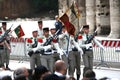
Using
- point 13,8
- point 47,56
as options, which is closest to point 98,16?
point 47,56

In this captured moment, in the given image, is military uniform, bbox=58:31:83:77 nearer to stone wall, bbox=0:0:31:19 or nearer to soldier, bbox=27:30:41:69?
soldier, bbox=27:30:41:69

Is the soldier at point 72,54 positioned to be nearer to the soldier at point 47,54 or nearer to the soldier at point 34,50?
the soldier at point 47,54

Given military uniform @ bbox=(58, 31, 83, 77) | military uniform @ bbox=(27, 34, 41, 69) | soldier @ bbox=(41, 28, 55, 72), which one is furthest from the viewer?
military uniform @ bbox=(27, 34, 41, 69)

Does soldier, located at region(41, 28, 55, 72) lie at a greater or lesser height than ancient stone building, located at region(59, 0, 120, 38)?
lesser

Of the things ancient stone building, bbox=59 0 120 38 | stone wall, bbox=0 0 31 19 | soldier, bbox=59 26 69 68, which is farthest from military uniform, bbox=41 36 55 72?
stone wall, bbox=0 0 31 19

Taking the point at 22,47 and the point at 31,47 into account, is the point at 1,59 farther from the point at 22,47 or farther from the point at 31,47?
the point at 22,47

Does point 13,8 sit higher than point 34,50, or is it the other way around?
point 13,8

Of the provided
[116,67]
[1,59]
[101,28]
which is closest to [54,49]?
[1,59]

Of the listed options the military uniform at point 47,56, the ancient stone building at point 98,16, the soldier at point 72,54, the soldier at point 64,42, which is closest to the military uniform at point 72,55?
the soldier at point 72,54

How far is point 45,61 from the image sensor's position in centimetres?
1579

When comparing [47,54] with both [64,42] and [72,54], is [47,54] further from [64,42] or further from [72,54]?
[72,54]

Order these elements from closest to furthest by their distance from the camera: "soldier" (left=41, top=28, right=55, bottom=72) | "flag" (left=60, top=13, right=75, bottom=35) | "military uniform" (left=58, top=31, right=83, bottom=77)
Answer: "flag" (left=60, top=13, right=75, bottom=35) < "soldier" (left=41, top=28, right=55, bottom=72) < "military uniform" (left=58, top=31, right=83, bottom=77)

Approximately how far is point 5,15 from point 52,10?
7.16m

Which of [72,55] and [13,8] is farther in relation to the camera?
[13,8]
